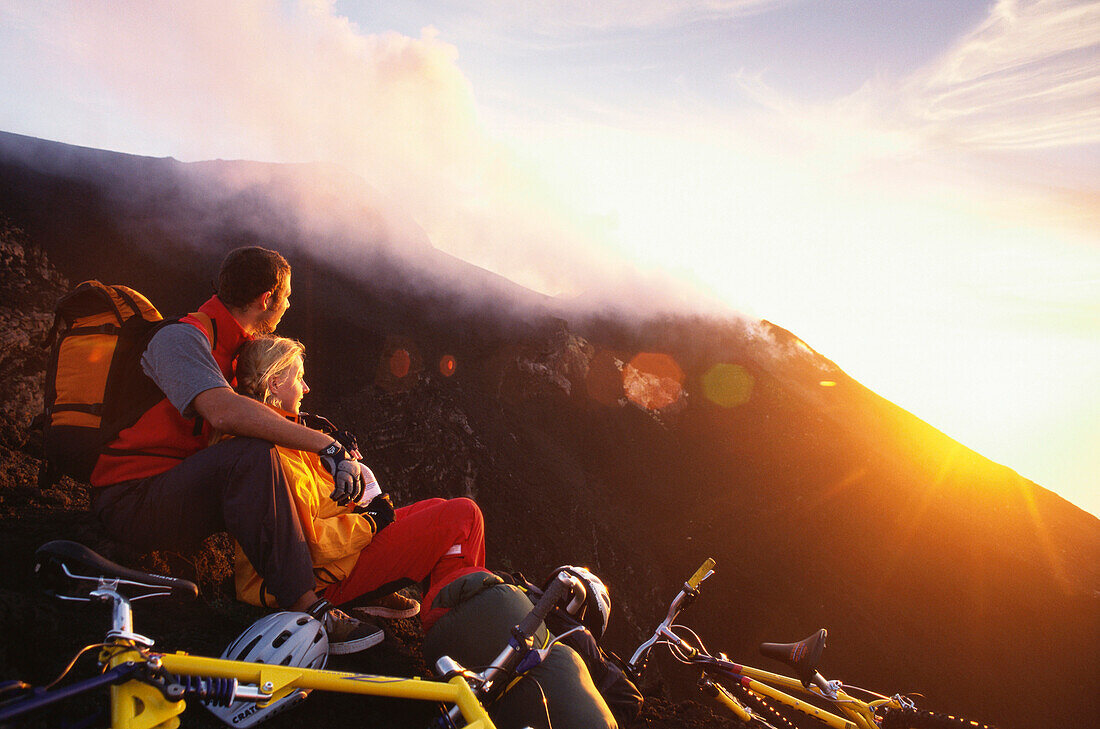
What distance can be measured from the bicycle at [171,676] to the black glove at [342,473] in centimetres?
91

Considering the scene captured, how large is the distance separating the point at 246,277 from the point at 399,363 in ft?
38.9

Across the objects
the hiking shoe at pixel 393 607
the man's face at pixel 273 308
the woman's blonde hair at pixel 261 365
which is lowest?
the hiking shoe at pixel 393 607

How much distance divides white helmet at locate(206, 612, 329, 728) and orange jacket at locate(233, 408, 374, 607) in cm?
39

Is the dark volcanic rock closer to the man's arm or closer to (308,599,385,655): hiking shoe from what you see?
the man's arm

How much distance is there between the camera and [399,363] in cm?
1450

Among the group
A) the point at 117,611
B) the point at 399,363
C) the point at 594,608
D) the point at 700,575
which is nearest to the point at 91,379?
the point at 117,611

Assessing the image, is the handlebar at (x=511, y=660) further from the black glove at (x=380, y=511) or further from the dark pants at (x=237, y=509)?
the black glove at (x=380, y=511)

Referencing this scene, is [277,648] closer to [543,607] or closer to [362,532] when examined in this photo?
[362,532]

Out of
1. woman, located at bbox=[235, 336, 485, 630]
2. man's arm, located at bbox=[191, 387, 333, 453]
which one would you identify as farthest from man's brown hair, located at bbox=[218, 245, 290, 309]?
man's arm, located at bbox=[191, 387, 333, 453]

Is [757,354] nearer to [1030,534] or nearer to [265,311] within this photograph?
[1030,534]

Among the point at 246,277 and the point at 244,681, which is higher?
the point at 246,277

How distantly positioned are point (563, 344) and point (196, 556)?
15.0 meters

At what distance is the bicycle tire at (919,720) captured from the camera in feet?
10.2

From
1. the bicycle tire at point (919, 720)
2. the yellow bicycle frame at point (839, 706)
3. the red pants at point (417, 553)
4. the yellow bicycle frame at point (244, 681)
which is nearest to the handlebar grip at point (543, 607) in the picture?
the yellow bicycle frame at point (244, 681)
